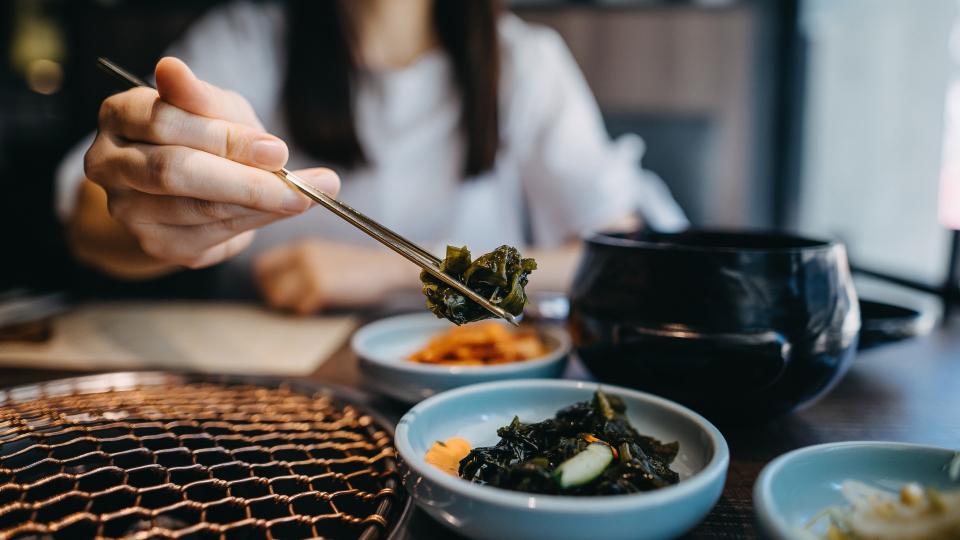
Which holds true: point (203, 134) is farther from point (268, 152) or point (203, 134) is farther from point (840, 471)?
point (840, 471)

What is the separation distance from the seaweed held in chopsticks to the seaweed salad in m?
0.16

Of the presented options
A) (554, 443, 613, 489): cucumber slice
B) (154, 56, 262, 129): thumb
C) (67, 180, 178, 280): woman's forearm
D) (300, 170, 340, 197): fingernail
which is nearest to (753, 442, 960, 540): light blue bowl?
(554, 443, 613, 489): cucumber slice

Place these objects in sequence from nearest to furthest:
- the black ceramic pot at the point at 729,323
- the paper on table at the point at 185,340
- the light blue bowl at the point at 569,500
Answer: the light blue bowl at the point at 569,500 → the black ceramic pot at the point at 729,323 → the paper on table at the point at 185,340

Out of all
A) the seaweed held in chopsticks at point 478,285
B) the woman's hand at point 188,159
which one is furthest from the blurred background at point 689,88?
the seaweed held in chopsticks at point 478,285

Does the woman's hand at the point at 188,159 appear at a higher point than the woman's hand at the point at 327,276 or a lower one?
higher

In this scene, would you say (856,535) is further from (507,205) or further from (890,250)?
(890,250)

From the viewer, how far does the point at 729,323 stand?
76 centimetres

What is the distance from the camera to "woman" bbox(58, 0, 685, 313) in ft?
6.85

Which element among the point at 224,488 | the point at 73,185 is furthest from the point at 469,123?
the point at 224,488

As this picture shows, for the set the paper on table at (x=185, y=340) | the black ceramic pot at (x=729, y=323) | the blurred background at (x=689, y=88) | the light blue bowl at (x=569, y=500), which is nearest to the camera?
the light blue bowl at (x=569, y=500)

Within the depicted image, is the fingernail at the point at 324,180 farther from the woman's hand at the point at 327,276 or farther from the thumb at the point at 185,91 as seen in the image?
the woman's hand at the point at 327,276

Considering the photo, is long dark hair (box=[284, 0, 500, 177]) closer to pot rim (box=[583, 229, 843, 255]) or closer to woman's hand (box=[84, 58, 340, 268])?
woman's hand (box=[84, 58, 340, 268])

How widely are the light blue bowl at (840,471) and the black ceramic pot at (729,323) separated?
5.8 inches

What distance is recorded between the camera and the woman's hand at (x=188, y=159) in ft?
2.60
